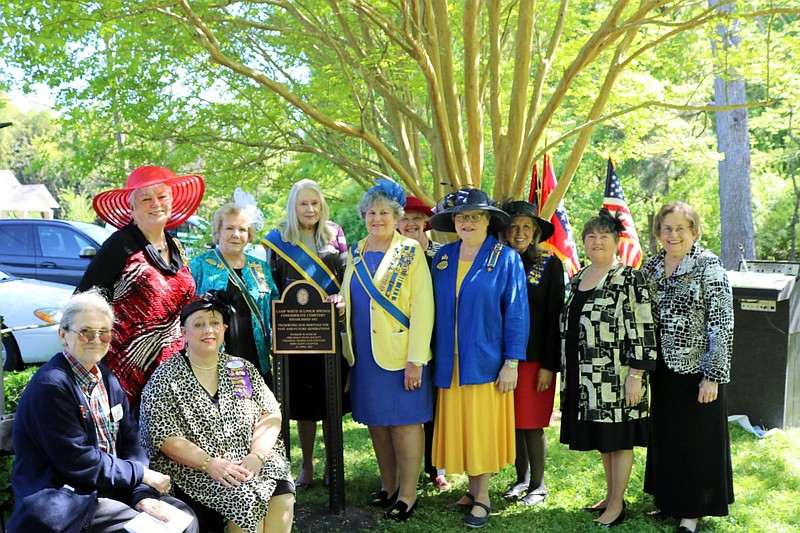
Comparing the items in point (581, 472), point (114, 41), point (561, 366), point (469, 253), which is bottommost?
point (581, 472)

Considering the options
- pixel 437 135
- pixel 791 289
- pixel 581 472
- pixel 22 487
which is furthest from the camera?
pixel 437 135

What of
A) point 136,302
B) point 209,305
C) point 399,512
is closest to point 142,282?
point 136,302

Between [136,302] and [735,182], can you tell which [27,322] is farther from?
[735,182]

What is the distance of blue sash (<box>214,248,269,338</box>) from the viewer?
14.8ft

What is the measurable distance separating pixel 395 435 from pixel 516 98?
338cm

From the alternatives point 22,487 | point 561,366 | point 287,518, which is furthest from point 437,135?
point 22,487

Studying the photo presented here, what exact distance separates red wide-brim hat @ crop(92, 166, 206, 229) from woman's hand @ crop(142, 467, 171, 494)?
1.53m

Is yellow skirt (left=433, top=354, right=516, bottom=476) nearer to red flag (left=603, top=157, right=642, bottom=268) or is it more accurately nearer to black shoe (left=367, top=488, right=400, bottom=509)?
black shoe (left=367, top=488, right=400, bottom=509)

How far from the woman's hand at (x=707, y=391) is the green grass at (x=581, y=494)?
841mm

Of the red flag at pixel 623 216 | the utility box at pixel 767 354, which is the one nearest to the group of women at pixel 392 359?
the utility box at pixel 767 354

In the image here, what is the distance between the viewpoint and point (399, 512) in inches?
184

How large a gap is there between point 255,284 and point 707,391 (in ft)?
8.86

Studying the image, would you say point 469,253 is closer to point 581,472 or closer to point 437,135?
point 581,472

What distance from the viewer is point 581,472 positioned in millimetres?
5633
